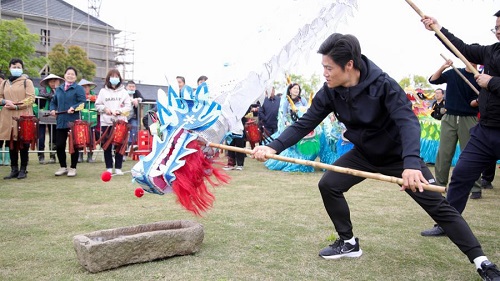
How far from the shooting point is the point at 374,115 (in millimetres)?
3250

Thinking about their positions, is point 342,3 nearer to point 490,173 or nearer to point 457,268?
point 457,268

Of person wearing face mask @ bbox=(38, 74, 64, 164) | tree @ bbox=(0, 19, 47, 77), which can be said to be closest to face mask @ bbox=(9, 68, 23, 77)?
person wearing face mask @ bbox=(38, 74, 64, 164)

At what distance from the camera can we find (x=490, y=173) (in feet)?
23.7

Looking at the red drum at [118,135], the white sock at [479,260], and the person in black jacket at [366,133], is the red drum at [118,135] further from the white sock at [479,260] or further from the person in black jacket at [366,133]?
the white sock at [479,260]

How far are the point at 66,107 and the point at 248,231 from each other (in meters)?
4.83

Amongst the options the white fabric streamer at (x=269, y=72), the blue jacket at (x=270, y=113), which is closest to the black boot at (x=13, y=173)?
the white fabric streamer at (x=269, y=72)

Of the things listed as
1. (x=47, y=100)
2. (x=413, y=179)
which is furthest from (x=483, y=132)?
(x=47, y=100)

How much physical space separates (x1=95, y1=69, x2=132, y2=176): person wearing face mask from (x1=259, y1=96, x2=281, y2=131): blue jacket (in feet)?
12.9

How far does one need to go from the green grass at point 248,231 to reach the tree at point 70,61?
26.9 m

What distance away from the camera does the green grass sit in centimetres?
327

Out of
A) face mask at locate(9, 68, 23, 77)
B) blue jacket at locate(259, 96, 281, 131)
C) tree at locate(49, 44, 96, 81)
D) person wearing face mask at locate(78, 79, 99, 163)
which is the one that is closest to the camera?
face mask at locate(9, 68, 23, 77)

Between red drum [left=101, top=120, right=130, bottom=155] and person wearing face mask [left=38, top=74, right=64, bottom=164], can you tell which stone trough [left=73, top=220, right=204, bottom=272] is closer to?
red drum [left=101, top=120, right=130, bottom=155]

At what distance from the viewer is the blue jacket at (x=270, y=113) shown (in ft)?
36.2

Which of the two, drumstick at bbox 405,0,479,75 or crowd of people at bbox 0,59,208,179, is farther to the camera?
crowd of people at bbox 0,59,208,179
